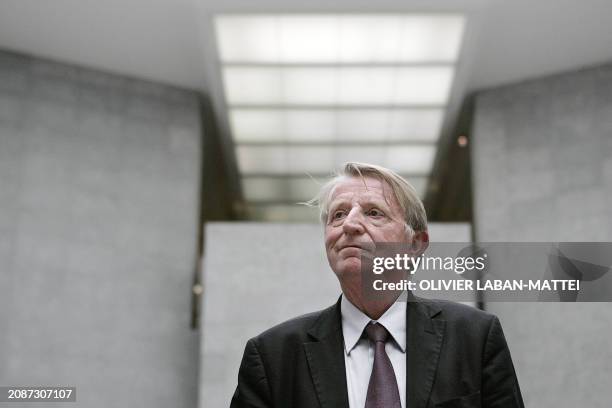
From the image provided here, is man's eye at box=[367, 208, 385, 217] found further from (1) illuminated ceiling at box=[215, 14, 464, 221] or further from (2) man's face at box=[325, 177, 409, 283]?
(1) illuminated ceiling at box=[215, 14, 464, 221]

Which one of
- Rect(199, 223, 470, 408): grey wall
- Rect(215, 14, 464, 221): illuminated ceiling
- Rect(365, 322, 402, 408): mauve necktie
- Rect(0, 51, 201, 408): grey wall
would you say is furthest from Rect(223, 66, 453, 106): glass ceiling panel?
Rect(365, 322, 402, 408): mauve necktie

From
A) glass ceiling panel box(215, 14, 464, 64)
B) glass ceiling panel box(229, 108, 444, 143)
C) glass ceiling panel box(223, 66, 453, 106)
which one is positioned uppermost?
glass ceiling panel box(215, 14, 464, 64)

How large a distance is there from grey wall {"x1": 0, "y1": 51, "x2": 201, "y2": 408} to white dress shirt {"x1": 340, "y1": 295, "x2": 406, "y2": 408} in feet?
38.0

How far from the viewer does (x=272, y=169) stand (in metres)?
18.4

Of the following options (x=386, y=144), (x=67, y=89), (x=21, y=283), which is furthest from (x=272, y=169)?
(x=21, y=283)

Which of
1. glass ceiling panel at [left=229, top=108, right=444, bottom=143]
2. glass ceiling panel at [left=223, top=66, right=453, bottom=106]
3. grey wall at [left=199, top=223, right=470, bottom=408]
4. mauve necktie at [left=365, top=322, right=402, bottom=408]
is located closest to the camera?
mauve necktie at [left=365, top=322, right=402, bottom=408]

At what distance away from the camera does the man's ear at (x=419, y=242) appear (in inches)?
142

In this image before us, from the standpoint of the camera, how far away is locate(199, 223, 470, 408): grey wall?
47.9ft

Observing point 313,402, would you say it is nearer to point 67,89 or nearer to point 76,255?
point 76,255

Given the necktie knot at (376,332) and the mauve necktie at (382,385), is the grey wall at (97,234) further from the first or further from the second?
the mauve necktie at (382,385)

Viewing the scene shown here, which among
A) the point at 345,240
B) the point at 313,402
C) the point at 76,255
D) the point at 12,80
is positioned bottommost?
the point at 313,402

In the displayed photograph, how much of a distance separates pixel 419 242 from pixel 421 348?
1.51ft

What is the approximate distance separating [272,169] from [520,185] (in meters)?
5.01

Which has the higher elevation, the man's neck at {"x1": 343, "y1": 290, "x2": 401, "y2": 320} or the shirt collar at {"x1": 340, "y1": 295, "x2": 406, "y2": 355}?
the man's neck at {"x1": 343, "y1": 290, "x2": 401, "y2": 320}
